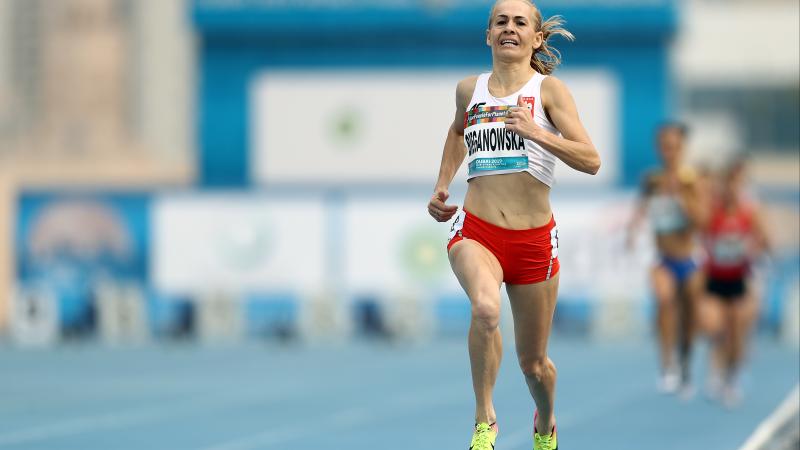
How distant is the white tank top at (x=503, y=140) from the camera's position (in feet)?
27.1

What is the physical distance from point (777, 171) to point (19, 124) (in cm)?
9648

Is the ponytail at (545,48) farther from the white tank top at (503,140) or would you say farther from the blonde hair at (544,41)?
the white tank top at (503,140)

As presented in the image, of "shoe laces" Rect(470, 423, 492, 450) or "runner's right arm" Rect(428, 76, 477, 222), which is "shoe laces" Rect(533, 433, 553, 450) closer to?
"shoe laces" Rect(470, 423, 492, 450)

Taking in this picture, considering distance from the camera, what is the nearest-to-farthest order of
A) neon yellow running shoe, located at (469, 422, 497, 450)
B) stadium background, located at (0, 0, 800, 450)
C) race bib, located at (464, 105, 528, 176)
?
neon yellow running shoe, located at (469, 422, 497, 450) → race bib, located at (464, 105, 528, 176) → stadium background, located at (0, 0, 800, 450)

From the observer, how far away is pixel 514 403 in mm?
14680

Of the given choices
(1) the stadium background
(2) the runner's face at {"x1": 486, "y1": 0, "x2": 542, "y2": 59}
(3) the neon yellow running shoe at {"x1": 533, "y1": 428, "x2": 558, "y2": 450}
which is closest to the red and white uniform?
(1) the stadium background

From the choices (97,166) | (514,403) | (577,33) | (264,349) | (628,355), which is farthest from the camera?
(97,166)

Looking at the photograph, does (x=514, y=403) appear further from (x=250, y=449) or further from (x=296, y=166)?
(x=296, y=166)

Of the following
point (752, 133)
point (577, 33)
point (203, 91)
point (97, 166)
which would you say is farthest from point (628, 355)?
point (752, 133)

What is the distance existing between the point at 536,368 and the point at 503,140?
1.16m

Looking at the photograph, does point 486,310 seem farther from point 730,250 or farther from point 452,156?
point 730,250

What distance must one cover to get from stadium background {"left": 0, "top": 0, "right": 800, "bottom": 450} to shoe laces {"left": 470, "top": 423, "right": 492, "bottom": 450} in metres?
10.4

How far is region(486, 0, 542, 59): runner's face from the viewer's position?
8.31m

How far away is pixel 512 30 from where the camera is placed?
832 centimetres
